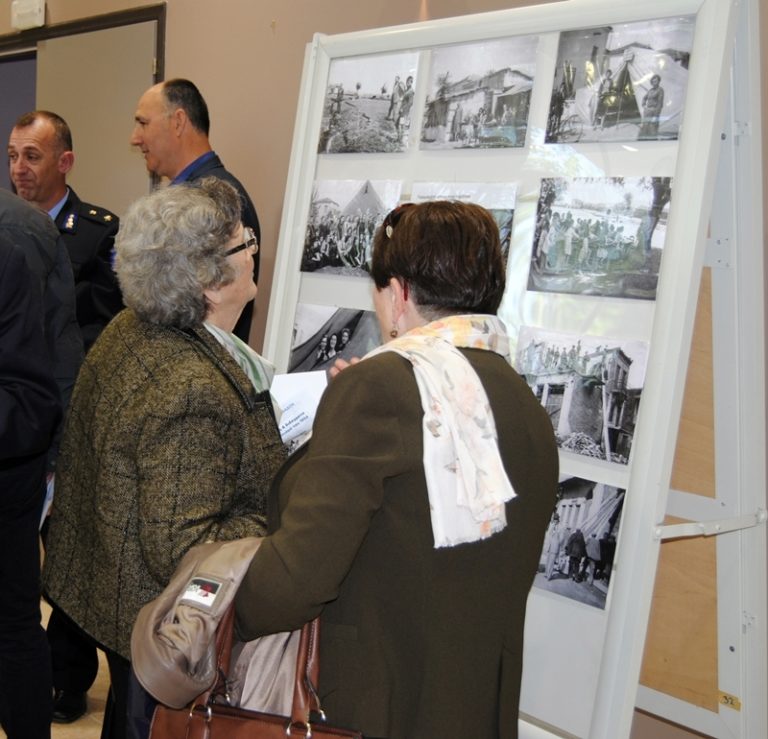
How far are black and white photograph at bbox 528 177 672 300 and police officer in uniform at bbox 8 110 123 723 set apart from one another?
1.72m

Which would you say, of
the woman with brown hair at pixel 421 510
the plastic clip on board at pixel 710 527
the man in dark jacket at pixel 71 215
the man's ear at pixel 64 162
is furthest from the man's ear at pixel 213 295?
the man's ear at pixel 64 162

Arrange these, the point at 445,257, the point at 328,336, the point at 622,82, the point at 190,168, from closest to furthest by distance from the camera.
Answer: the point at 445,257
the point at 622,82
the point at 328,336
the point at 190,168

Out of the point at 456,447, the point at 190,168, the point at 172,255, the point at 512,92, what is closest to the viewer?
the point at 456,447

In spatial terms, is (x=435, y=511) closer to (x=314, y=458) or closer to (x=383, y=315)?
(x=314, y=458)

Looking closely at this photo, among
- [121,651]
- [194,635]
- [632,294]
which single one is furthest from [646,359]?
[121,651]

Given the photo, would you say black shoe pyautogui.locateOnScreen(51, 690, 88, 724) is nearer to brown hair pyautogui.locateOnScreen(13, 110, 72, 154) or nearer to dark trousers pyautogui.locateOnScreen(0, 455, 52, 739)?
dark trousers pyautogui.locateOnScreen(0, 455, 52, 739)

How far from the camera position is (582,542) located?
5.23 feet

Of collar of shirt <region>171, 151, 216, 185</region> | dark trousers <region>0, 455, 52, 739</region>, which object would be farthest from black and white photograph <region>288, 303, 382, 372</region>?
collar of shirt <region>171, 151, 216, 185</region>

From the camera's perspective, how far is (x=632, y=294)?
60.9 inches

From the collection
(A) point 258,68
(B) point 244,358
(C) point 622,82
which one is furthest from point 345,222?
(A) point 258,68

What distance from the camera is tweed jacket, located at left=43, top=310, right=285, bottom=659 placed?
1299 mm

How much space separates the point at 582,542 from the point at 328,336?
2.49 ft

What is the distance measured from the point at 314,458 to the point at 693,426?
0.91 m

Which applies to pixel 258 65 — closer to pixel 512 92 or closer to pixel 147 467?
pixel 512 92
